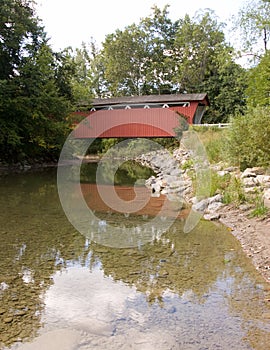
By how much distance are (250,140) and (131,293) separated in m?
7.06

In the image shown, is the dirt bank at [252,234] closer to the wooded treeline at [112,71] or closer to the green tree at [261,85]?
the wooded treeline at [112,71]

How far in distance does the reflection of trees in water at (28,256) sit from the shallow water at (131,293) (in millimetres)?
12

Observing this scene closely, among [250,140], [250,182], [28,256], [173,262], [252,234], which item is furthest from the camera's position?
[250,140]

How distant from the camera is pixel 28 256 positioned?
482 cm

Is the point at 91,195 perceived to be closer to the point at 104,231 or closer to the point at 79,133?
the point at 104,231

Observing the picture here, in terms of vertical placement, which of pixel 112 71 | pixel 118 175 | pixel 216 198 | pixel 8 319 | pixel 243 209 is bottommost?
pixel 8 319

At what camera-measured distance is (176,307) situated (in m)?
3.42

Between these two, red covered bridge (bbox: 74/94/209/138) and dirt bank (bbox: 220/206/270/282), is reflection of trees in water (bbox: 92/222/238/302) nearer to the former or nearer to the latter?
dirt bank (bbox: 220/206/270/282)

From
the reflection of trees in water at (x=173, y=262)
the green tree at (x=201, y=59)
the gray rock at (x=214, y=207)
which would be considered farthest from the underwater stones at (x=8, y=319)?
the green tree at (x=201, y=59)

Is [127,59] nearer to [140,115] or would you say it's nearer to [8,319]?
[140,115]

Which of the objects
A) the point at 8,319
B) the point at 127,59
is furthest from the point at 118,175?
the point at 127,59

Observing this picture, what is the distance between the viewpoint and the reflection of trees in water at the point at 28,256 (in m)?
3.17

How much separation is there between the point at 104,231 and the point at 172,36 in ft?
128

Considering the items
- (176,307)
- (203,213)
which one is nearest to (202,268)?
(176,307)
